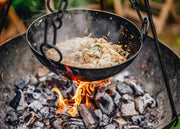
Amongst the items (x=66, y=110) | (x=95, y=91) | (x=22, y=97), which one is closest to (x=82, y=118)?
(x=66, y=110)

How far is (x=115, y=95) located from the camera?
2.98 metres

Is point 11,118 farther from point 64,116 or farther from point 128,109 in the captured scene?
point 128,109

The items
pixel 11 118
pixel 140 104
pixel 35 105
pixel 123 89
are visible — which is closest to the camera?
pixel 11 118

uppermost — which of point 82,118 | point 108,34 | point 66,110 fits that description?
point 108,34

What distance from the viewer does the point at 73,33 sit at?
10.0ft

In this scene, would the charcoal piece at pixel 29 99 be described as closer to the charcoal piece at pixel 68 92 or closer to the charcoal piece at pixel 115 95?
the charcoal piece at pixel 68 92

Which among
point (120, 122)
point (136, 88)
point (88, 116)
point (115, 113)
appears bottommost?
point (120, 122)

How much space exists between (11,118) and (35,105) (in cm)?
39

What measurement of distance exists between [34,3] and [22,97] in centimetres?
316

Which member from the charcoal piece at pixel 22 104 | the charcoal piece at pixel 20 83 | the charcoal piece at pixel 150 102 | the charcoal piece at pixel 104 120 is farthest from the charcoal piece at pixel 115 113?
the charcoal piece at pixel 20 83

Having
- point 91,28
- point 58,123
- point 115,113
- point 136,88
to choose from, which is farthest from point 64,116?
point 91,28

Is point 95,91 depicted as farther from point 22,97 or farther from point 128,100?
point 22,97

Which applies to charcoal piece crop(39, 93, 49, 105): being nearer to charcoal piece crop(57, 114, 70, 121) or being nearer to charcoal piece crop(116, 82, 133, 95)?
charcoal piece crop(57, 114, 70, 121)

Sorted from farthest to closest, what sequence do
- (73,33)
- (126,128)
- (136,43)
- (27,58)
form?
(27,58), (73,33), (126,128), (136,43)
